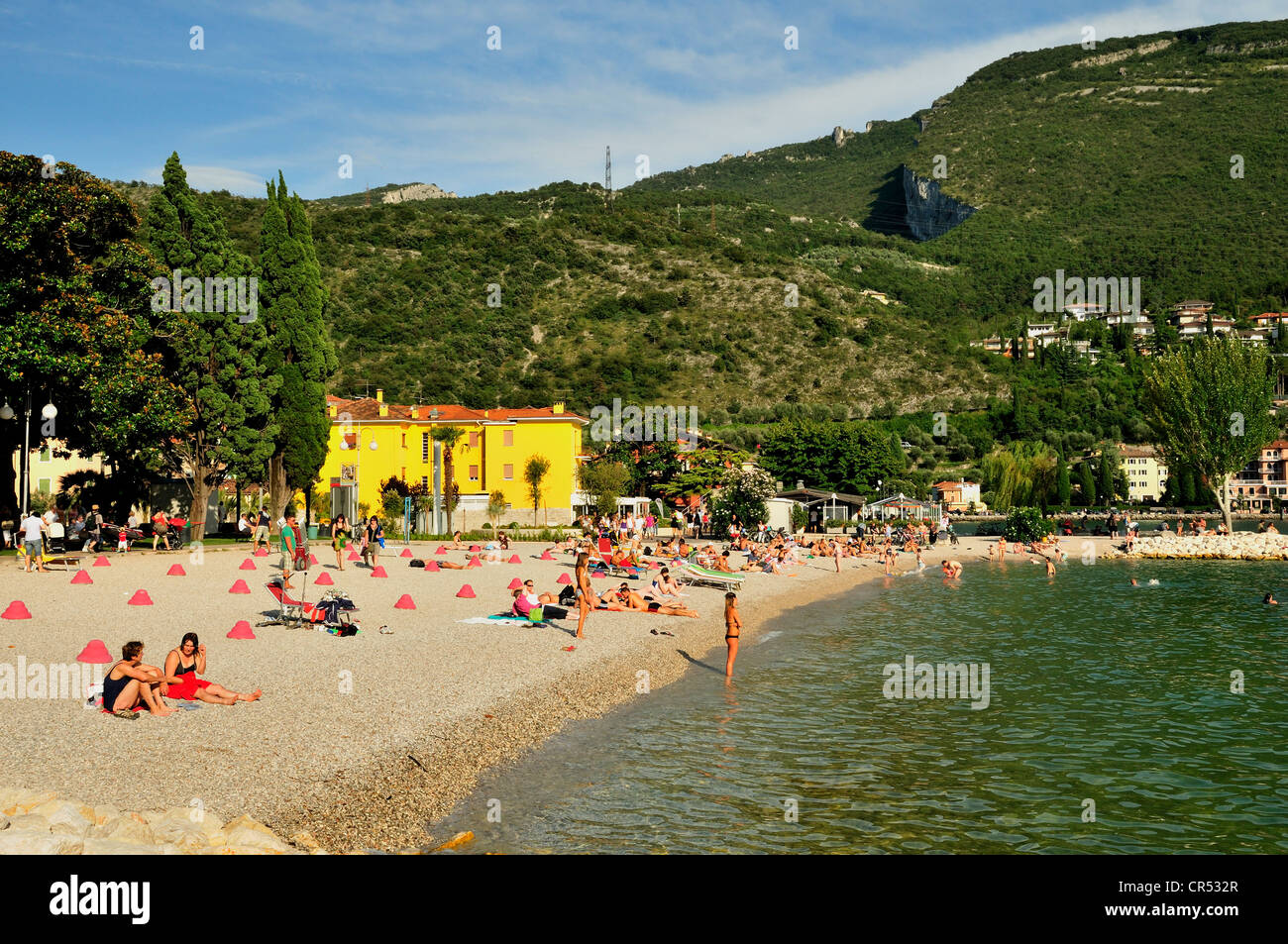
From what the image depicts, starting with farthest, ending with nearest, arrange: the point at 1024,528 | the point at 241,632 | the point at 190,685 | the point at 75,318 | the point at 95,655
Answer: the point at 1024,528, the point at 75,318, the point at 241,632, the point at 95,655, the point at 190,685

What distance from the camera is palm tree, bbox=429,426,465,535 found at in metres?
54.1

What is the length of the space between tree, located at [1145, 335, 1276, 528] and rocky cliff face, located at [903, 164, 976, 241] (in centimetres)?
10414

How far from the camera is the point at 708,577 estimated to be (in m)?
30.0

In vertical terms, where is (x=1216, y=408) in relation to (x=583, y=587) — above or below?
above

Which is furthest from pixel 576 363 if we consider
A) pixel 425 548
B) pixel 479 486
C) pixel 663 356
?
pixel 425 548

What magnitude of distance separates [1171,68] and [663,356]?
492 ft

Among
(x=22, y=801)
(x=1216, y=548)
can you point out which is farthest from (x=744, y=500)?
(x=22, y=801)

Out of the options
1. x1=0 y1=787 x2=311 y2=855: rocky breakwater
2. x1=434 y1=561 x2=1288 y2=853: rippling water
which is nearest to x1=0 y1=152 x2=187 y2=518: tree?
x1=434 y1=561 x2=1288 y2=853: rippling water

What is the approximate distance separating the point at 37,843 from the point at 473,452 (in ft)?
183

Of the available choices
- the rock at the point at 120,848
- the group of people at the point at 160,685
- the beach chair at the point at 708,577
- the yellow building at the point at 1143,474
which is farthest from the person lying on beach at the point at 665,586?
the yellow building at the point at 1143,474

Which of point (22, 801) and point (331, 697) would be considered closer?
point (22, 801)

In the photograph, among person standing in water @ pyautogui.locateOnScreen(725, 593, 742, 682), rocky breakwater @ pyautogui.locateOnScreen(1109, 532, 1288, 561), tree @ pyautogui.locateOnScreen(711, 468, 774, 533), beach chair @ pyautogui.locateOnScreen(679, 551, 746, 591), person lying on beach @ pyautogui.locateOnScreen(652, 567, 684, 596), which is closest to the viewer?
person standing in water @ pyautogui.locateOnScreen(725, 593, 742, 682)

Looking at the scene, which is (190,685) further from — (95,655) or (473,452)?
(473,452)

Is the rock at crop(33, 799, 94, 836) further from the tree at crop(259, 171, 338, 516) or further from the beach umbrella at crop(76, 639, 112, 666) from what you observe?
the tree at crop(259, 171, 338, 516)
